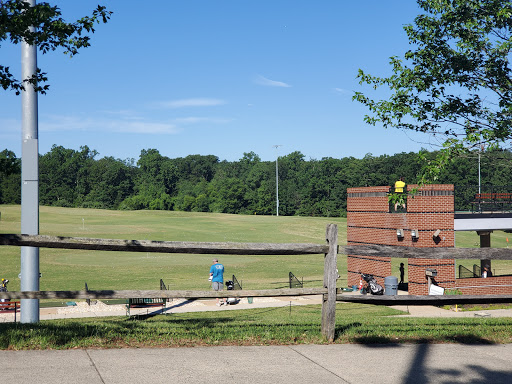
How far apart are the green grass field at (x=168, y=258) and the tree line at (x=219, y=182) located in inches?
1049

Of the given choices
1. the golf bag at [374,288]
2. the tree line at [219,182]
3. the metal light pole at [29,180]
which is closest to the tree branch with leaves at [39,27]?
the metal light pole at [29,180]

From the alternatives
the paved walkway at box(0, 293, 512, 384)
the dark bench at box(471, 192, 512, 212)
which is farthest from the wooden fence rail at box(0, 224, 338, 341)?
the dark bench at box(471, 192, 512, 212)

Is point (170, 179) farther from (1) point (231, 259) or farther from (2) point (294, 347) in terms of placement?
(2) point (294, 347)

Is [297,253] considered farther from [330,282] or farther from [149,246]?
[149,246]

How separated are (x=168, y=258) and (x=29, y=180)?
43451 millimetres

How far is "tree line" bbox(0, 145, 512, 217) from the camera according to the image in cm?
11875

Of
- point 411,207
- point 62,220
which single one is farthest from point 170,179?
point 411,207

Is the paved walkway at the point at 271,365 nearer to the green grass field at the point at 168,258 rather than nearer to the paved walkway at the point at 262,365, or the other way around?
the paved walkway at the point at 262,365

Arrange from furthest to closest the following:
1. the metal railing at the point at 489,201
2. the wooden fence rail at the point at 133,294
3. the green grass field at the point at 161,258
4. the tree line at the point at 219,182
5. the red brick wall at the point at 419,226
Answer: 1. the tree line at the point at 219,182
2. the green grass field at the point at 161,258
3. the metal railing at the point at 489,201
4. the red brick wall at the point at 419,226
5. the wooden fence rail at the point at 133,294

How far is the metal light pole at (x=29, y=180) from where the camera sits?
386 inches

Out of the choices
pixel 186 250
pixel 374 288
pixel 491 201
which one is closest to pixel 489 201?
pixel 491 201

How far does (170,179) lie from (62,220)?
70254mm

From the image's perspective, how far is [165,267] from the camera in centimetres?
4516

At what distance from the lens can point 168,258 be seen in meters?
52.9
